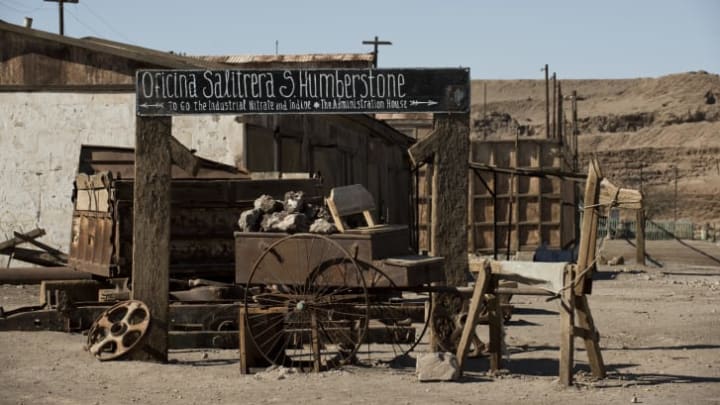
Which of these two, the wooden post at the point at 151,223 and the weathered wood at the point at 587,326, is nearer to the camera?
the weathered wood at the point at 587,326

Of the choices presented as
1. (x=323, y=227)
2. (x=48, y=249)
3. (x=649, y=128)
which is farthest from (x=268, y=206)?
(x=649, y=128)

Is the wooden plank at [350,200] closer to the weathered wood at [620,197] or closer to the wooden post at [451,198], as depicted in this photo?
the wooden post at [451,198]

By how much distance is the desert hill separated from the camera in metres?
76.7

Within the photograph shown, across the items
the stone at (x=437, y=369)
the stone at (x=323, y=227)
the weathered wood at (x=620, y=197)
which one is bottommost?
the stone at (x=437, y=369)

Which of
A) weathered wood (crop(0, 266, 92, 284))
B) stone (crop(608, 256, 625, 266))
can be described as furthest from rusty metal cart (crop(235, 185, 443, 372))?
stone (crop(608, 256, 625, 266))

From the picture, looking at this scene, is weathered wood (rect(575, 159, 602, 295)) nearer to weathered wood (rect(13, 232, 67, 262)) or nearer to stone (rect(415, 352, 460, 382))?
stone (rect(415, 352, 460, 382))

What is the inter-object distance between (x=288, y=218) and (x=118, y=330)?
7.62 feet

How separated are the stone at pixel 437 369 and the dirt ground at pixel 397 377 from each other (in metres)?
0.11

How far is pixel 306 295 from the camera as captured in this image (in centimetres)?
1061

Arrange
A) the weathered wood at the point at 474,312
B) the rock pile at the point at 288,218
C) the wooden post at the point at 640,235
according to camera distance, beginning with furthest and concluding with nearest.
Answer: the wooden post at the point at 640,235
the rock pile at the point at 288,218
the weathered wood at the point at 474,312

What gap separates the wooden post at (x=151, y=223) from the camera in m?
11.5

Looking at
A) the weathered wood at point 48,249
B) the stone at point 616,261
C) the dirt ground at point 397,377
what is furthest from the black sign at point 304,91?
the stone at point 616,261

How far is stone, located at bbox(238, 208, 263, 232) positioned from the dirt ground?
4.76 ft

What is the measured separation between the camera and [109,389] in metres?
9.86
